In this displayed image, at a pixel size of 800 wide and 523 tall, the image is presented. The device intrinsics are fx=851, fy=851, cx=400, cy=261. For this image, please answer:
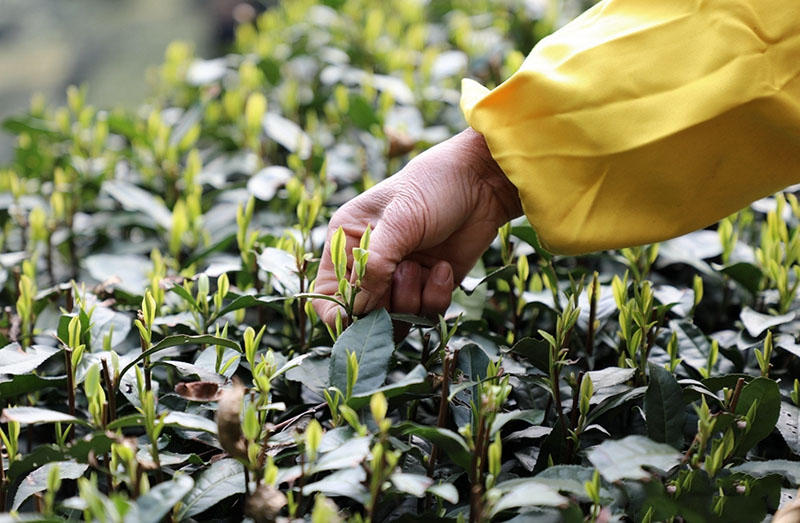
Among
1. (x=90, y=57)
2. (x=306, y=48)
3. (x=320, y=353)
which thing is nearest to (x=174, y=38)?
(x=90, y=57)

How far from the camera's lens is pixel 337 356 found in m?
0.95

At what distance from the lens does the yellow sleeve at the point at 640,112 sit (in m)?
1.06

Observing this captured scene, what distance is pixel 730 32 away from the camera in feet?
3.49

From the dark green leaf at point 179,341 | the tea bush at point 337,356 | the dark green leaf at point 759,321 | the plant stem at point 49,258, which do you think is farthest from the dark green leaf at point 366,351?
the plant stem at point 49,258

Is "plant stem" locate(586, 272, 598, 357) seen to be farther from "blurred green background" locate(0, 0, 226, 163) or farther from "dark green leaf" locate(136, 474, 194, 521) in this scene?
"blurred green background" locate(0, 0, 226, 163)

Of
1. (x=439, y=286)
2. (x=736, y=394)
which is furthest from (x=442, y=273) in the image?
(x=736, y=394)

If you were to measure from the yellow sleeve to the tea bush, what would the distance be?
12 cm

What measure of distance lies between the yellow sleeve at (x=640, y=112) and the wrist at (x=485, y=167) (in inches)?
2.4

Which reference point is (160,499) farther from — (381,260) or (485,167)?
(485,167)

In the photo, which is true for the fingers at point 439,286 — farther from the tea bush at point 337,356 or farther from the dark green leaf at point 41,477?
the dark green leaf at point 41,477

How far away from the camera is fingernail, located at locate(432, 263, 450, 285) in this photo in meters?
1.11

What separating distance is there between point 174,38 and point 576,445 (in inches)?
200

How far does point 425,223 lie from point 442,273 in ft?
0.23

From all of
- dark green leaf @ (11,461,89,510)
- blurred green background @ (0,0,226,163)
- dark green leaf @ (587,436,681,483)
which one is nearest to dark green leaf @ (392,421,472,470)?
dark green leaf @ (587,436,681,483)
